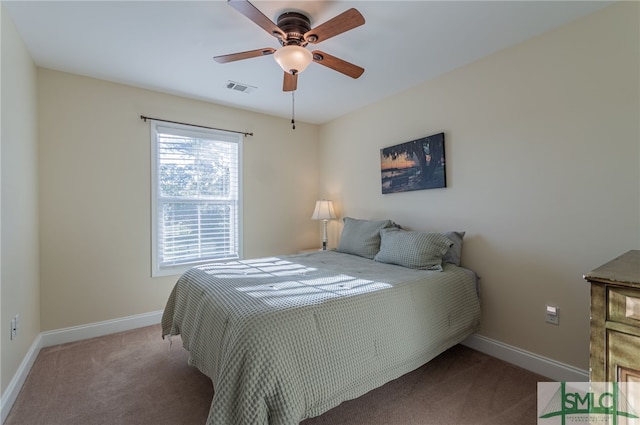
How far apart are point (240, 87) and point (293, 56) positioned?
56.8 inches

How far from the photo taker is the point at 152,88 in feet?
10.2

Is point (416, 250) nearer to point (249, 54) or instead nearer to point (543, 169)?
point (543, 169)

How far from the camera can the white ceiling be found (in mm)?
1879

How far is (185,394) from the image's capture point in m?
1.93

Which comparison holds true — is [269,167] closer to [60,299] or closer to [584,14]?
[60,299]

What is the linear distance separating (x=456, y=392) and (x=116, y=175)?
3498mm

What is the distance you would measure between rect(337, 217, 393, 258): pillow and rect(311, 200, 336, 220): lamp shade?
0.63 m

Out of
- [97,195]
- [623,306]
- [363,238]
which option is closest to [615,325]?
[623,306]

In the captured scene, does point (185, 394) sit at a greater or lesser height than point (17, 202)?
lesser

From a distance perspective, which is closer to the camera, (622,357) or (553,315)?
(622,357)

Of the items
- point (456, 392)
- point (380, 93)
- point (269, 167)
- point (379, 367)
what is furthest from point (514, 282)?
point (269, 167)

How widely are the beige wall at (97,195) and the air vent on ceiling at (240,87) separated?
572mm

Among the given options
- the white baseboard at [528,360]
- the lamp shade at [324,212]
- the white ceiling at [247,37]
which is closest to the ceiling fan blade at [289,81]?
the white ceiling at [247,37]

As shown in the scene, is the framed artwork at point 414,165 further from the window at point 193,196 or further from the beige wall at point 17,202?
the beige wall at point 17,202
